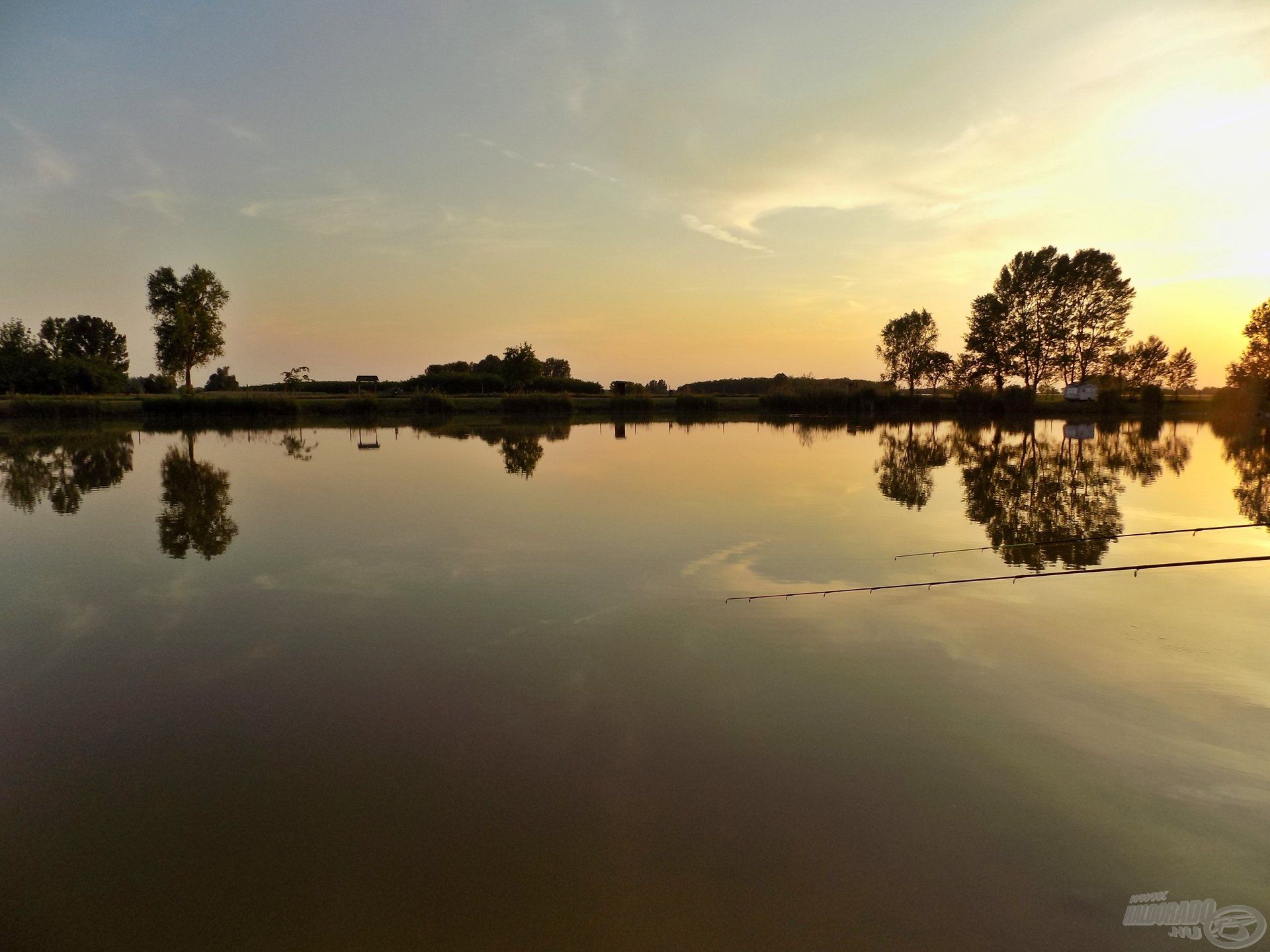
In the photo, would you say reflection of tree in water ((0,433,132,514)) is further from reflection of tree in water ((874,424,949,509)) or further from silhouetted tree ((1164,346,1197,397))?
silhouetted tree ((1164,346,1197,397))

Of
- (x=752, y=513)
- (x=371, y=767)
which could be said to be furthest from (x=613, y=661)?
(x=752, y=513)

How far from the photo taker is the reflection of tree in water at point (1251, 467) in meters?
15.8

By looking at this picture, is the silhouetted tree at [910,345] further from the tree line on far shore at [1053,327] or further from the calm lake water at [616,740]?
the calm lake water at [616,740]

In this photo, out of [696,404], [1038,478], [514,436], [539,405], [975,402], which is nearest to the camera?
[1038,478]

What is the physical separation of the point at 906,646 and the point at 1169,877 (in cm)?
341

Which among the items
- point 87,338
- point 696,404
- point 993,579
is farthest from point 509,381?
point 87,338

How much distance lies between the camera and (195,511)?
14906mm

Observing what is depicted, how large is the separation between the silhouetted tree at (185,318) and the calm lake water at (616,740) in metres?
70.2

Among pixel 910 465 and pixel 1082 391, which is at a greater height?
pixel 1082 391

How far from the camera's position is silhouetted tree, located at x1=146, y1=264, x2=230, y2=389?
230ft

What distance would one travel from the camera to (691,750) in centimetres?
502

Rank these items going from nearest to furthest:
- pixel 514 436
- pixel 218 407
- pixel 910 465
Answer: pixel 910 465, pixel 514 436, pixel 218 407

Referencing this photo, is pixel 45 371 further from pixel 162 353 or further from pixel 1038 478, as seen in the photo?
pixel 1038 478

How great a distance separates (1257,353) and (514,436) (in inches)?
2720
